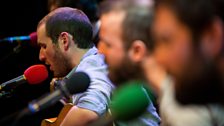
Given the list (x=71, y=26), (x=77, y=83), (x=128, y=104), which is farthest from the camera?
(x=71, y=26)

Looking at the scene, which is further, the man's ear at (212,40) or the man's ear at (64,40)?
the man's ear at (64,40)

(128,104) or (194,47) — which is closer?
(194,47)

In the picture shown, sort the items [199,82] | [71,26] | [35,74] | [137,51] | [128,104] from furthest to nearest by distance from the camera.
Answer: [71,26] < [35,74] < [137,51] < [128,104] < [199,82]

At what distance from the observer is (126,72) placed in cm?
181

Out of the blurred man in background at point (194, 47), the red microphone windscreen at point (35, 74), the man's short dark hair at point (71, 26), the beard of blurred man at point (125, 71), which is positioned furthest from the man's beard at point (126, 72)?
the man's short dark hair at point (71, 26)

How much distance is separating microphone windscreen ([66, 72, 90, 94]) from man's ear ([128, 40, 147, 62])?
32 centimetres

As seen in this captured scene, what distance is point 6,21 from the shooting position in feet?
13.6

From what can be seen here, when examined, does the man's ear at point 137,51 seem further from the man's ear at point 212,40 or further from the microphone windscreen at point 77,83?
the man's ear at point 212,40

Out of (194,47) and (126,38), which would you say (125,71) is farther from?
(194,47)

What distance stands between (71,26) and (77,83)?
1.20 m

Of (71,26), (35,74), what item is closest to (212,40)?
(35,74)

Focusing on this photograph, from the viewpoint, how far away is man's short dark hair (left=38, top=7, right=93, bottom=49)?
2.60 meters

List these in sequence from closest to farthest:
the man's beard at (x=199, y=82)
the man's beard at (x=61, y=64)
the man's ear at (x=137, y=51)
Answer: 1. the man's beard at (x=199, y=82)
2. the man's ear at (x=137, y=51)
3. the man's beard at (x=61, y=64)

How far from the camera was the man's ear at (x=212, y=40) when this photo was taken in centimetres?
106
